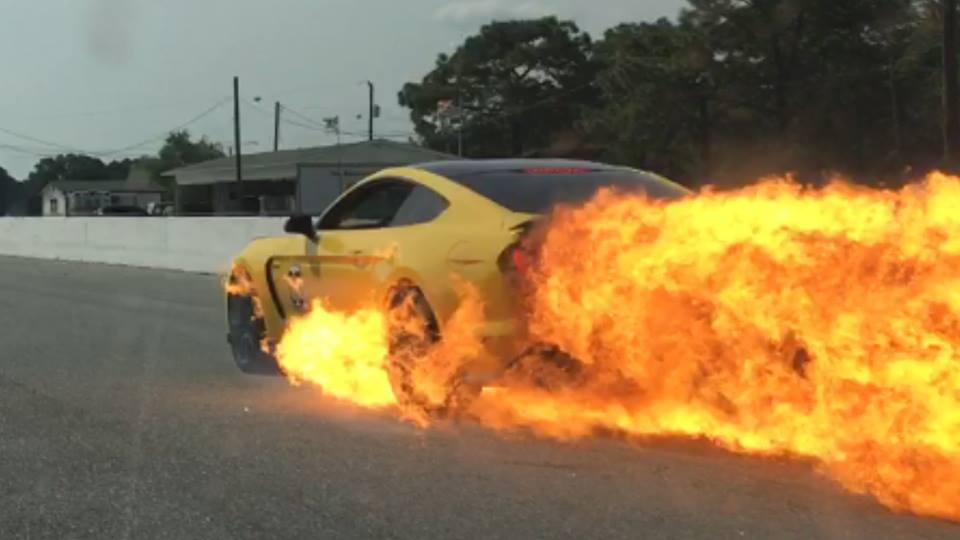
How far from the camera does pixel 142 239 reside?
26953mm

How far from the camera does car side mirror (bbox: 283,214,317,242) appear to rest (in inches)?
325

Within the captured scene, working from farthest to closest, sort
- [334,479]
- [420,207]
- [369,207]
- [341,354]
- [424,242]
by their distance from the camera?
[369,207]
[341,354]
[420,207]
[424,242]
[334,479]

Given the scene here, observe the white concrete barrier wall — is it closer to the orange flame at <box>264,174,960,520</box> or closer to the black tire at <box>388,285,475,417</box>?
the black tire at <box>388,285,475,417</box>

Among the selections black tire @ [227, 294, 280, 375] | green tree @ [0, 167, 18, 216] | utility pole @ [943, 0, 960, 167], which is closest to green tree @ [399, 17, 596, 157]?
utility pole @ [943, 0, 960, 167]

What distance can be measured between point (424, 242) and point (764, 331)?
220 centimetres

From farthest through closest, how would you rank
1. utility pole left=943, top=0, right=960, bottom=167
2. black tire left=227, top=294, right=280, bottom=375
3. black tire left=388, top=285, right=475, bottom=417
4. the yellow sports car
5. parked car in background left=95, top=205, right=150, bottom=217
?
parked car in background left=95, top=205, right=150, bottom=217, utility pole left=943, top=0, right=960, bottom=167, black tire left=227, top=294, right=280, bottom=375, black tire left=388, top=285, right=475, bottom=417, the yellow sports car

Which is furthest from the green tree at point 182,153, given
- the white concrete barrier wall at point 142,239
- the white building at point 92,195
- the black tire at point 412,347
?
the black tire at point 412,347

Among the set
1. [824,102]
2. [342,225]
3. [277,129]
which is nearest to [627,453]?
[342,225]

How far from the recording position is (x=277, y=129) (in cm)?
8638

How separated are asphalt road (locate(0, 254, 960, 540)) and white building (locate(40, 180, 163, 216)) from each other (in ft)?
295

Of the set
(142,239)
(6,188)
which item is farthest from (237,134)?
(6,188)

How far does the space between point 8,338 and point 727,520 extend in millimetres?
9197

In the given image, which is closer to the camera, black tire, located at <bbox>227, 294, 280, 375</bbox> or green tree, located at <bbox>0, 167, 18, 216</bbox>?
black tire, located at <bbox>227, 294, 280, 375</bbox>

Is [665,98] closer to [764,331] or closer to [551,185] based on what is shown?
[551,185]
